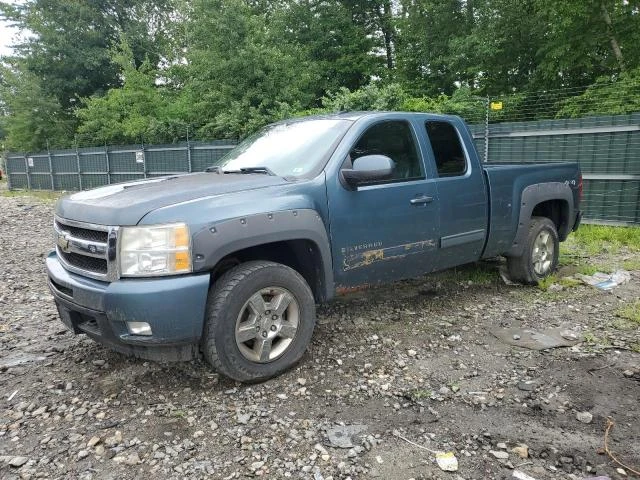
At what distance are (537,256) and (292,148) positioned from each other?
3.31 meters

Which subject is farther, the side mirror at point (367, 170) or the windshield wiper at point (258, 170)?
the windshield wiper at point (258, 170)

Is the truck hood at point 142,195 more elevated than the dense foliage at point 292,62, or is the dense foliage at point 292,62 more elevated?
the dense foliage at point 292,62

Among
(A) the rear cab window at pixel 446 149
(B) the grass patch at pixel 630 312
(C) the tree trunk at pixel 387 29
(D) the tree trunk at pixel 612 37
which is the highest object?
(C) the tree trunk at pixel 387 29

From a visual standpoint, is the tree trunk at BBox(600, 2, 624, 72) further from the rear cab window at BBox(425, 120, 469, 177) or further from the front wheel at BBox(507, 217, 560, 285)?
the rear cab window at BBox(425, 120, 469, 177)

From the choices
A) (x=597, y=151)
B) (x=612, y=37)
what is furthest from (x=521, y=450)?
(x=612, y=37)

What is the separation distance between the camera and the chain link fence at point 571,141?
355 inches

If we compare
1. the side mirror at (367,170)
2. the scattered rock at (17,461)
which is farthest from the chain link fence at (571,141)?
the scattered rock at (17,461)

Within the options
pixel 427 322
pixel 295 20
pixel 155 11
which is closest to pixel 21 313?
pixel 427 322

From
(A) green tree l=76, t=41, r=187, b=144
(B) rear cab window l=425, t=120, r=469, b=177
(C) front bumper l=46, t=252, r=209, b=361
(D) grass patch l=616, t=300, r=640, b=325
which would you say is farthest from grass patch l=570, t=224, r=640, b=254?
(A) green tree l=76, t=41, r=187, b=144

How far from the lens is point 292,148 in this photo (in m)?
4.08

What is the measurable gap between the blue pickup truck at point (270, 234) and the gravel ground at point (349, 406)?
1.16ft

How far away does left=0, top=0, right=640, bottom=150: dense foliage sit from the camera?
15.4 metres

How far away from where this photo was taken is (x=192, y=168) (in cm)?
1546

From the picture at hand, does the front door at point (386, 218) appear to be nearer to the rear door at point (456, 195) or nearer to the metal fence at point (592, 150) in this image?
the rear door at point (456, 195)
